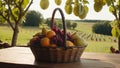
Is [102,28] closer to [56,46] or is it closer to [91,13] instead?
[91,13]

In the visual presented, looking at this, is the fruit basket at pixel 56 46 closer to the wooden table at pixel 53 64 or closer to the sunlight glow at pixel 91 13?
the wooden table at pixel 53 64

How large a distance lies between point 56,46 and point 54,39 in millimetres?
49

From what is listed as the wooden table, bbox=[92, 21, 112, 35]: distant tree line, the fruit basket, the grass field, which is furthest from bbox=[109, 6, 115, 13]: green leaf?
the fruit basket

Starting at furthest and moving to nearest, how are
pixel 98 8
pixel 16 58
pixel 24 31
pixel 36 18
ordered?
pixel 24 31 < pixel 36 18 < pixel 98 8 < pixel 16 58

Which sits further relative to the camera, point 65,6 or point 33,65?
point 65,6

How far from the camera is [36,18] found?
13.7 ft

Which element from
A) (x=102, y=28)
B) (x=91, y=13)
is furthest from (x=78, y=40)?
(x=102, y=28)

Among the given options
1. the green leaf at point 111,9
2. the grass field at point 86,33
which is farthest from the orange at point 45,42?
the grass field at point 86,33

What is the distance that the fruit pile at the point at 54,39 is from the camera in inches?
68.1

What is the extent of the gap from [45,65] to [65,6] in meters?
1.57

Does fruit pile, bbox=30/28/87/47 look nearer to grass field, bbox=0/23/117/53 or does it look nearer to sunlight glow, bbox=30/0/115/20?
sunlight glow, bbox=30/0/115/20

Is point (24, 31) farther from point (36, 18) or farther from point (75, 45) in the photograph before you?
point (75, 45)

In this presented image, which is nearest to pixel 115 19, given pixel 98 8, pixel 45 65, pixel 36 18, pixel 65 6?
pixel 98 8

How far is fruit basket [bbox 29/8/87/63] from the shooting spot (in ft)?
5.62
